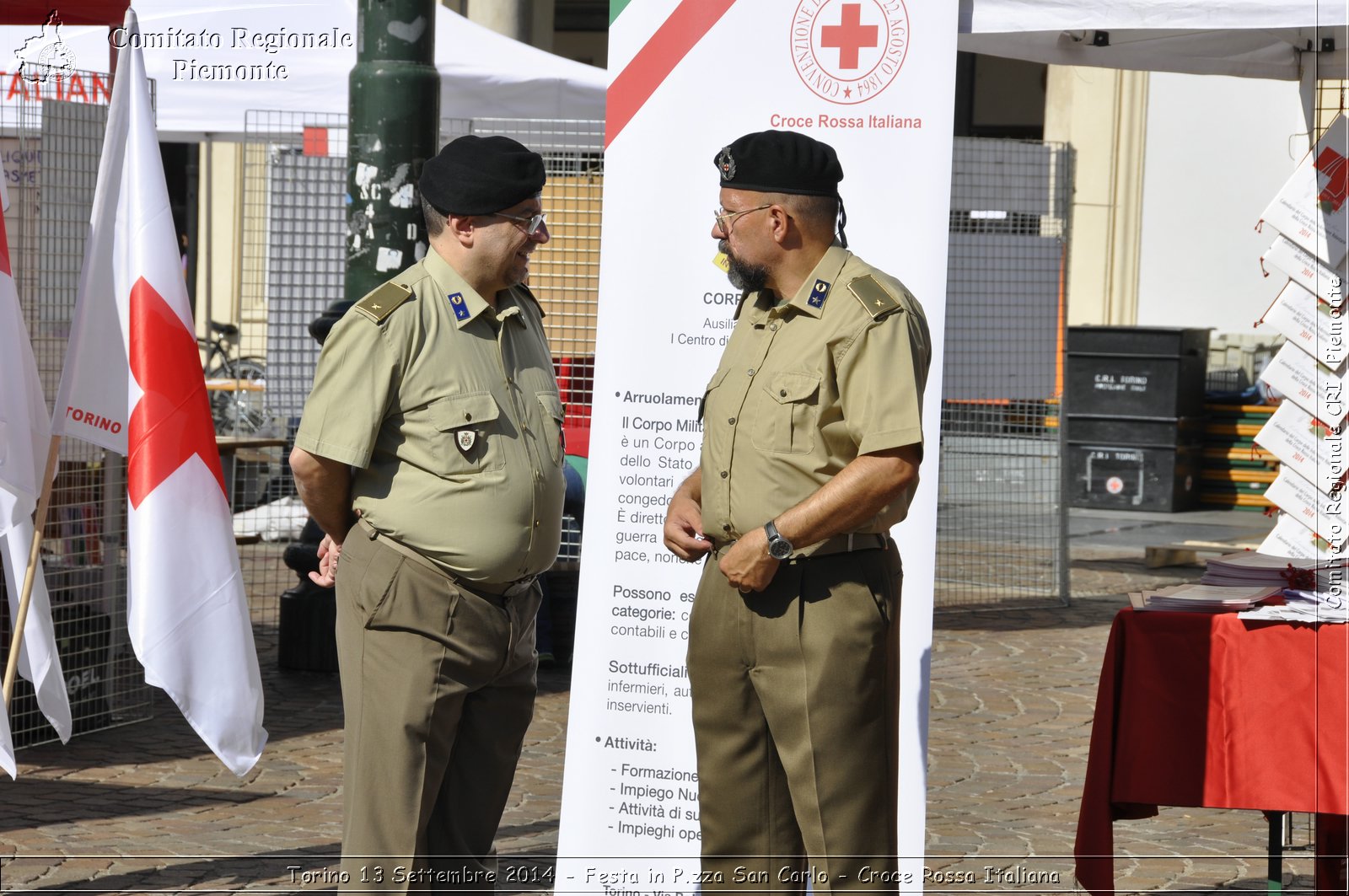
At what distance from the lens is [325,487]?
364 cm

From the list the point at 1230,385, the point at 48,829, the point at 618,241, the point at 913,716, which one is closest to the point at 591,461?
the point at 618,241

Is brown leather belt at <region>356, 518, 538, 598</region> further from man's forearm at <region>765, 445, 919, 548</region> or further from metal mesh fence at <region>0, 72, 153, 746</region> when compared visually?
metal mesh fence at <region>0, 72, 153, 746</region>

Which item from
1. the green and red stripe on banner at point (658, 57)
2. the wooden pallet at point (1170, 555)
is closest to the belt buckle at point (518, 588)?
the green and red stripe on banner at point (658, 57)

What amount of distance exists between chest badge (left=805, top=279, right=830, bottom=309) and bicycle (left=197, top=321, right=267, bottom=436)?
9407 mm

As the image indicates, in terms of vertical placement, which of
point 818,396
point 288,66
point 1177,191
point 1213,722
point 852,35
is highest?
point 1177,191

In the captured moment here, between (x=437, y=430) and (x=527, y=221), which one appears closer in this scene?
(x=437, y=430)

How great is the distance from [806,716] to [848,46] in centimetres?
188

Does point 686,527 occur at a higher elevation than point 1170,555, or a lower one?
higher

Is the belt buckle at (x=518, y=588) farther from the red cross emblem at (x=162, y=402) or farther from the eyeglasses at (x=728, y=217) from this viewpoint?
the red cross emblem at (x=162, y=402)

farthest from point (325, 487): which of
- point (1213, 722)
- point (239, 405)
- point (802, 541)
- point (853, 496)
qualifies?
point (239, 405)

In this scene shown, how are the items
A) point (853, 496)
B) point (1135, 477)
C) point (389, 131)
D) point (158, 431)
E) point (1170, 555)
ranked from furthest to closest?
point (1135, 477), point (1170, 555), point (389, 131), point (158, 431), point (853, 496)

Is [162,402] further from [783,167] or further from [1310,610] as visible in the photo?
[1310,610]

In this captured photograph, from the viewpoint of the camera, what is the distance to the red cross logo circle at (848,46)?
13.9 ft

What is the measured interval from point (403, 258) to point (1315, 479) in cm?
343
